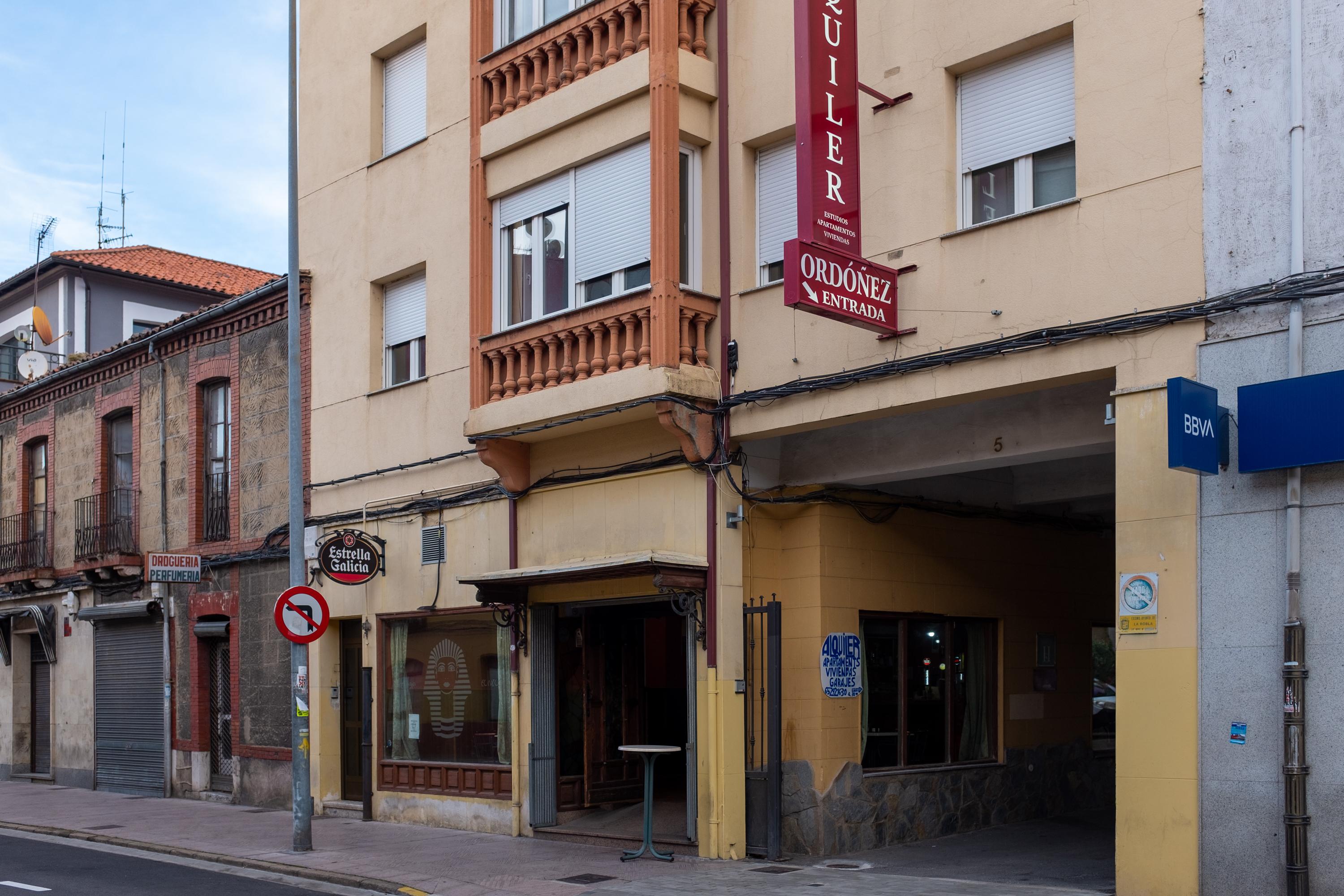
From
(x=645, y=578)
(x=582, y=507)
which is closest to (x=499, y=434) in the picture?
(x=582, y=507)

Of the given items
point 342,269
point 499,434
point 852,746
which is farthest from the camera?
point 342,269

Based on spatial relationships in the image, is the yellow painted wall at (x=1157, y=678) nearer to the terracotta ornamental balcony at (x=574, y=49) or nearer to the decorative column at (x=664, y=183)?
the decorative column at (x=664, y=183)

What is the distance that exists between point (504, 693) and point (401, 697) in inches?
81.4

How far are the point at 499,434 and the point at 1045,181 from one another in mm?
6298

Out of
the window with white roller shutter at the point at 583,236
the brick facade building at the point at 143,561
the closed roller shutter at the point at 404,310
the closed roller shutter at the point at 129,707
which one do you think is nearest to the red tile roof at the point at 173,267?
the brick facade building at the point at 143,561

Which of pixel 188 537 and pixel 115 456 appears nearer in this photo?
pixel 188 537

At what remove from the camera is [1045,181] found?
11.2 meters

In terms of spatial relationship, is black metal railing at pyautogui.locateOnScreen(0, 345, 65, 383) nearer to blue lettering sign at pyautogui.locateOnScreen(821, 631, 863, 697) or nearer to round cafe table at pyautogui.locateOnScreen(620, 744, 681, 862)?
round cafe table at pyautogui.locateOnScreen(620, 744, 681, 862)

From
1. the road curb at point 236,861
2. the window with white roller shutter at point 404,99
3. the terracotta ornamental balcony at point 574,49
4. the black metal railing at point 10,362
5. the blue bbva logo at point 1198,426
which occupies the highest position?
the window with white roller shutter at point 404,99

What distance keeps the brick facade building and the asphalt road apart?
13.1 ft

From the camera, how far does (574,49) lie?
1439cm

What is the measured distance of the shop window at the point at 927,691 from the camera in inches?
550

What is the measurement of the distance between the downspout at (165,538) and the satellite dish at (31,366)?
6549mm

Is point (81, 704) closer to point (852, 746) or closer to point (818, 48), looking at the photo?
point (852, 746)
